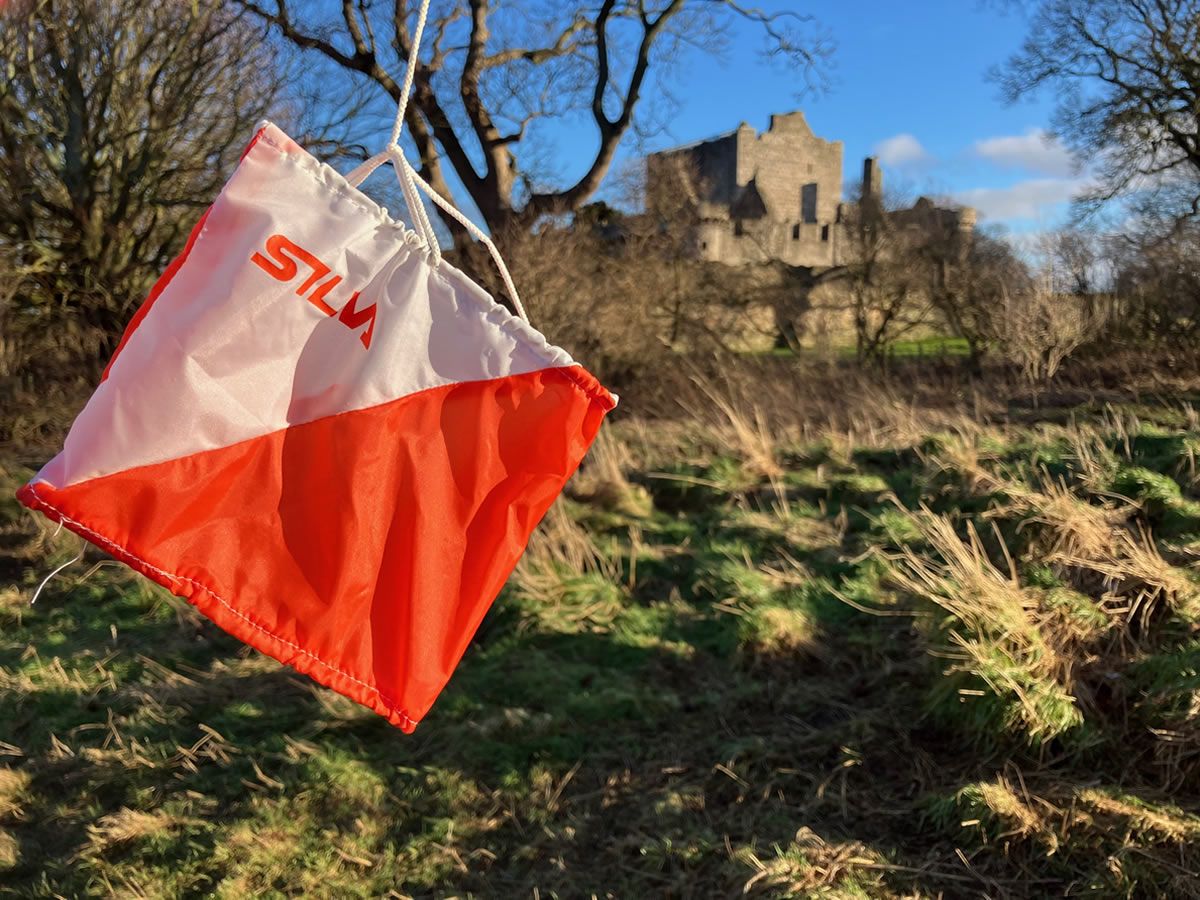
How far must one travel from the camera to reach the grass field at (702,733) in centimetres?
285

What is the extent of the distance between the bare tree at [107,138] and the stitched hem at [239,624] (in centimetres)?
894

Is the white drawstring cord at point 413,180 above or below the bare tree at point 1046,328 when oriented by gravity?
below

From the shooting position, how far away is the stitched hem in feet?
4.84

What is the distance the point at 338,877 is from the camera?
114 inches

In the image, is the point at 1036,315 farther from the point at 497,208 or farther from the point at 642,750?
the point at 642,750

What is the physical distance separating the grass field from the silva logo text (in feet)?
6.60

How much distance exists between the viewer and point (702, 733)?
3.57 m

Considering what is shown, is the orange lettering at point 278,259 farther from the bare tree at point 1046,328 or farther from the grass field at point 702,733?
the bare tree at point 1046,328

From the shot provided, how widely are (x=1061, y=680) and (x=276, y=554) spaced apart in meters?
2.94

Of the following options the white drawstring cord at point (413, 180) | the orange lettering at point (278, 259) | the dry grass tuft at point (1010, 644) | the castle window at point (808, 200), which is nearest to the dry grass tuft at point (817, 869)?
the dry grass tuft at point (1010, 644)

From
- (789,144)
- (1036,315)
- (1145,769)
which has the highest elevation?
(789,144)

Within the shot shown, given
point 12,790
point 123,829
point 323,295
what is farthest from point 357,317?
point 12,790

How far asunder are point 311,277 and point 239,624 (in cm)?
67

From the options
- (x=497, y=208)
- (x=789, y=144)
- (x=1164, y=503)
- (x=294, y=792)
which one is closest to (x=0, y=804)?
(x=294, y=792)
